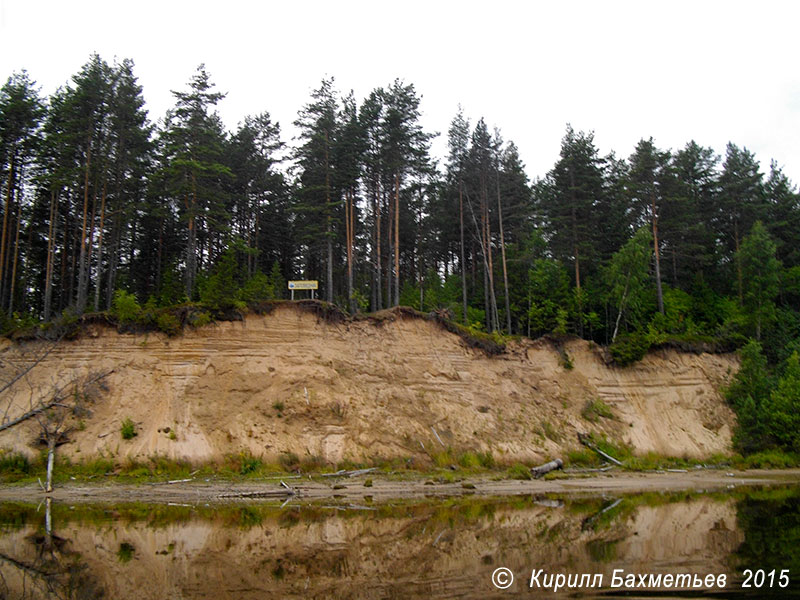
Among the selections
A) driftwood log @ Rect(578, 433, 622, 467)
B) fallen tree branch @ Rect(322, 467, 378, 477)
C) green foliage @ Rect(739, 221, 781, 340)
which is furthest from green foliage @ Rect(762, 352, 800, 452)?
fallen tree branch @ Rect(322, 467, 378, 477)

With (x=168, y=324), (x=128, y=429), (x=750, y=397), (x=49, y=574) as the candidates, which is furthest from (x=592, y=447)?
(x=49, y=574)

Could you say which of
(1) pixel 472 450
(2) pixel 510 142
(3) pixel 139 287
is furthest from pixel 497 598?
(2) pixel 510 142

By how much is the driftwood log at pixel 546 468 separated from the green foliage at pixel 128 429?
17.5m

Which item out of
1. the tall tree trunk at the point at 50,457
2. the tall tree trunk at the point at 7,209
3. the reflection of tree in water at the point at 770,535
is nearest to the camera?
the reflection of tree in water at the point at 770,535

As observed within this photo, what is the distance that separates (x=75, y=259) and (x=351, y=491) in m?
30.4

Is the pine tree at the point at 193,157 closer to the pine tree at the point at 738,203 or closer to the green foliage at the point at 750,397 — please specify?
the green foliage at the point at 750,397

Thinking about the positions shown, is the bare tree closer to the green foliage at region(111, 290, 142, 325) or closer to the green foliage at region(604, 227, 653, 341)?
the green foliage at region(111, 290, 142, 325)

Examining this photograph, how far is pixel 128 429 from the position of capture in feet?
80.7

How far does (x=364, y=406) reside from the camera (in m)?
27.9

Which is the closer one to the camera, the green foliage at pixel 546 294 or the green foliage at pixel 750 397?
the green foliage at pixel 750 397

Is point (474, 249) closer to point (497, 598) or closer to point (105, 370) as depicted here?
point (105, 370)

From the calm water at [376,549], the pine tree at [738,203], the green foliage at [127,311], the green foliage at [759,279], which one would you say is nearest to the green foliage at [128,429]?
the green foliage at [127,311]

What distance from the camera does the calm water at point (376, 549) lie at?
30.7 feet

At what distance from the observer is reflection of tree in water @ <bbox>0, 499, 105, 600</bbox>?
9047mm
